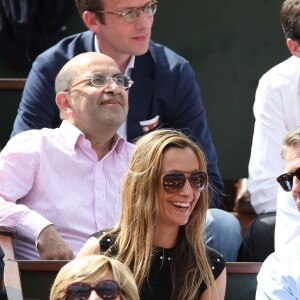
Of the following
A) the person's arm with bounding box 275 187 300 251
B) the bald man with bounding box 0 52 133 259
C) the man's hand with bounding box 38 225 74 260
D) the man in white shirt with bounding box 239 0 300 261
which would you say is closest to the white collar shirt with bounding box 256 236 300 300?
the person's arm with bounding box 275 187 300 251

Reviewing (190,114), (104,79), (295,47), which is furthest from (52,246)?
(295,47)

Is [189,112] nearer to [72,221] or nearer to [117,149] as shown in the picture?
[117,149]

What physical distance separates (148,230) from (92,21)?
71.0 inches

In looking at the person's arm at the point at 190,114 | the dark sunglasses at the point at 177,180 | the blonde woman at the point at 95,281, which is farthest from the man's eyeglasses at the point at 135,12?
the blonde woman at the point at 95,281

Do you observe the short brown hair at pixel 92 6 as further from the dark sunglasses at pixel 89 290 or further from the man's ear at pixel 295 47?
the dark sunglasses at pixel 89 290

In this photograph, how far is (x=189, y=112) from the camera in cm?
555

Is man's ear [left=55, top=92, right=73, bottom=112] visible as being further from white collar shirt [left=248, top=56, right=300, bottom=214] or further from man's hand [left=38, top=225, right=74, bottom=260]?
white collar shirt [left=248, top=56, right=300, bottom=214]

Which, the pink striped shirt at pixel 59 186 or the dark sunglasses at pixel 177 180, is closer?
the dark sunglasses at pixel 177 180

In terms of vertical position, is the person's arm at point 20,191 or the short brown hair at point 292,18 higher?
the short brown hair at point 292,18

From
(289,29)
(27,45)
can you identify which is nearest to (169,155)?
(289,29)

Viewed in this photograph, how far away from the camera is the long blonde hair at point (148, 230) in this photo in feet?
13.3

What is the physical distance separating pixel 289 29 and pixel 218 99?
115 cm

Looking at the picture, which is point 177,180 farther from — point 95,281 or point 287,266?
point 95,281

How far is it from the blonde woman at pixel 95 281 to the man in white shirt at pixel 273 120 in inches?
70.9
